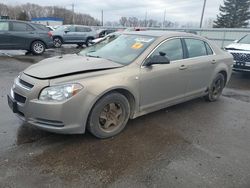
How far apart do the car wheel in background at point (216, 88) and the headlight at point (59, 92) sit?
11.4 ft

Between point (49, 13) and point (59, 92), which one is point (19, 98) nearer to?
point (59, 92)

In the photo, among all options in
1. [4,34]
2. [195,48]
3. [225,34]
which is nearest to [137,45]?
[195,48]

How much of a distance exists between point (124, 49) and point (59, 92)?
159 cm

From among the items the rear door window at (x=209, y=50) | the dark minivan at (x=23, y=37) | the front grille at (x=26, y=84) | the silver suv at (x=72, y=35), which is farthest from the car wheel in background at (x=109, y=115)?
the silver suv at (x=72, y=35)

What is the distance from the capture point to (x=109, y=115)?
3.85 meters

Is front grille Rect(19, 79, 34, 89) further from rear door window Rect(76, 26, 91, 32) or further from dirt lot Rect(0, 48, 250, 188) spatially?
rear door window Rect(76, 26, 91, 32)

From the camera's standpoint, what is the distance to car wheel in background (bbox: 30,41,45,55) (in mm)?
13062

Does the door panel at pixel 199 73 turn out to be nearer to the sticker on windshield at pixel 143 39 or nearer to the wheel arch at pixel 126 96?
the sticker on windshield at pixel 143 39

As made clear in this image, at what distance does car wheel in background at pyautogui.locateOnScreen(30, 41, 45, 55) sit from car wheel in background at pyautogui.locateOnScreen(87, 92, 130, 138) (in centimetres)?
1048

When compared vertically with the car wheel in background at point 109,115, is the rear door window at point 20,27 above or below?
above

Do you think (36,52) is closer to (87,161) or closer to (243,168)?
(87,161)

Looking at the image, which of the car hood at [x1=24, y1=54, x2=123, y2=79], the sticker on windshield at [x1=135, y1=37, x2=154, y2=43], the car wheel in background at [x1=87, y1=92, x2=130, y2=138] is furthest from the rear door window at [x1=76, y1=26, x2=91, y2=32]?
the car wheel in background at [x1=87, y1=92, x2=130, y2=138]

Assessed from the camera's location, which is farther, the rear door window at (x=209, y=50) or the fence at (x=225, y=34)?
the fence at (x=225, y=34)

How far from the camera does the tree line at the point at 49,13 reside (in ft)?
294
